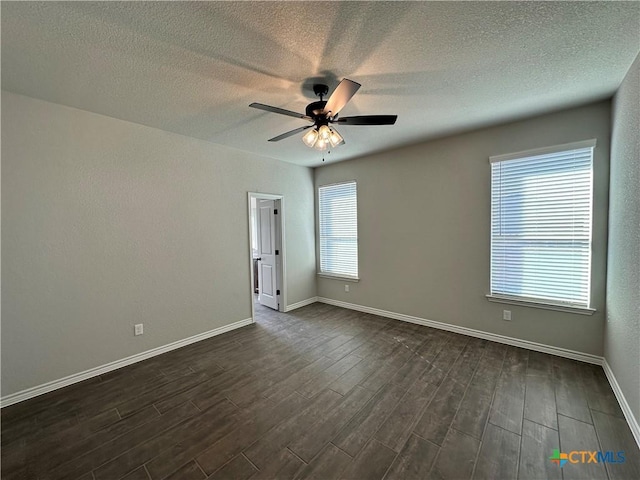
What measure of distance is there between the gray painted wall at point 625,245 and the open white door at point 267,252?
4130mm

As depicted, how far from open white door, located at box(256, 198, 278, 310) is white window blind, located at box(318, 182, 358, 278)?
993mm

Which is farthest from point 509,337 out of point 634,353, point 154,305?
point 154,305

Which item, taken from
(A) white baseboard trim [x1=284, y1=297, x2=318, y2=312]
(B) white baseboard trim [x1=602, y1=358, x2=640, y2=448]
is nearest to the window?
(B) white baseboard trim [x1=602, y1=358, x2=640, y2=448]

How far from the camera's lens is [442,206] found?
11.8 feet

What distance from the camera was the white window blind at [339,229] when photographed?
4625 millimetres

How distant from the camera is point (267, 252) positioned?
15.9 feet

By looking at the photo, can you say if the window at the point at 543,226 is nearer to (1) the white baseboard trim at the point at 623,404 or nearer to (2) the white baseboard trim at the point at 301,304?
(1) the white baseboard trim at the point at 623,404

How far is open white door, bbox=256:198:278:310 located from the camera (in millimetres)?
4654

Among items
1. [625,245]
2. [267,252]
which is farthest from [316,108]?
[267,252]

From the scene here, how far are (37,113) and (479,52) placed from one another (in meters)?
3.72

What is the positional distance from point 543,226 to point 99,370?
16.6 feet

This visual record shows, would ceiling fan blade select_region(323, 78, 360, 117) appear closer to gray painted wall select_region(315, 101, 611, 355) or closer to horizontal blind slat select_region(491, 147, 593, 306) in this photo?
gray painted wall select_region(315, 101, 611, 355)

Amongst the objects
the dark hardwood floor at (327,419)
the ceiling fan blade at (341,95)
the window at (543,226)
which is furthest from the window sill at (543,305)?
the ceiling fan blade at (341,95)

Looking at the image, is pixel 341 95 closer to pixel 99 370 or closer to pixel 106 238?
pixel 106 238
